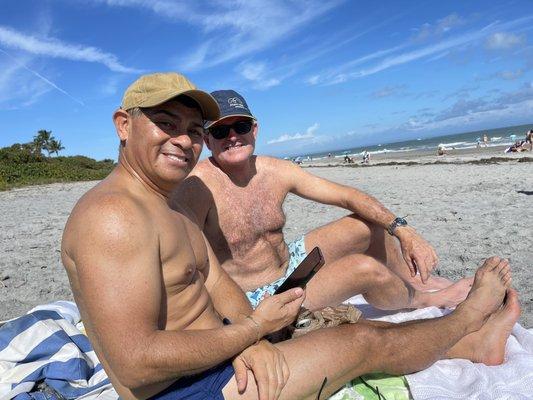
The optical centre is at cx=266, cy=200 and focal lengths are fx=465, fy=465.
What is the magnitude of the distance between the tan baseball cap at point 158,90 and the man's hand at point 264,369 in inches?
42.7

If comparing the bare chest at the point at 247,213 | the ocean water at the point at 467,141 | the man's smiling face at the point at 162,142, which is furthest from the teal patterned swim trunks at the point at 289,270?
the ocean water at the point at 467,141

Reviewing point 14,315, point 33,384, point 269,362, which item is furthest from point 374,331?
point 14,315

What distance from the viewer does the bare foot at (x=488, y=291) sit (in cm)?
256

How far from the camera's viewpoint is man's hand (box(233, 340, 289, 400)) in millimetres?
1829

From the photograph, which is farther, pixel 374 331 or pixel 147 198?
pixel 374 331

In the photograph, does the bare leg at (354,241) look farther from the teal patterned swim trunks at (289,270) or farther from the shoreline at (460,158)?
the shoreline at (460,158)

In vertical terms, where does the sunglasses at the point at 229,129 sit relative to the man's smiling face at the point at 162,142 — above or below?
above

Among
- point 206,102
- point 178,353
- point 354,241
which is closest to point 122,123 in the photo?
point 206,102

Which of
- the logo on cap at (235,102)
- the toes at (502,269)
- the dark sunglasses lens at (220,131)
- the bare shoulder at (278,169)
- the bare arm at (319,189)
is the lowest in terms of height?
the toes at (502,269)

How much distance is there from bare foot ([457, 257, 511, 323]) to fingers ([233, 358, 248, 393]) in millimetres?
1317

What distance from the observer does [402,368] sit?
2.28 m

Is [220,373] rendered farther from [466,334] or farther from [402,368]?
[466,334]

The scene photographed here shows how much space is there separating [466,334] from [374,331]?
2.37 feet

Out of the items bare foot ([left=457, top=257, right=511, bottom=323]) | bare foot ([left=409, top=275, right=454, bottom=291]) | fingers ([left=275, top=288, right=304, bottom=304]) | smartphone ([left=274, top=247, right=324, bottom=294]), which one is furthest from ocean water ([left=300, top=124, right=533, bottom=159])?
fingers ([left=275, top=288, right=304, bottom=304])
